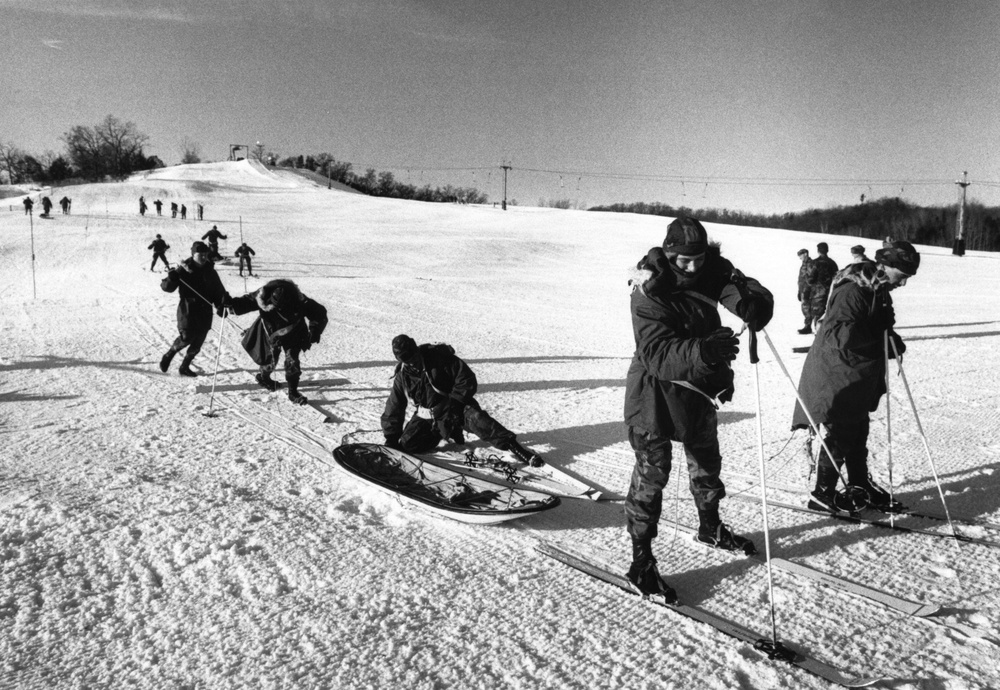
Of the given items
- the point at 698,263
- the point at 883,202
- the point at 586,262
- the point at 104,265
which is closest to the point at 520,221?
the point at 586,262

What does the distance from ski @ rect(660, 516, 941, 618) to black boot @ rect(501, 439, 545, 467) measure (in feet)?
5.25

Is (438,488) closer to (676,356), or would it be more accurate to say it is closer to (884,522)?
(676,356)

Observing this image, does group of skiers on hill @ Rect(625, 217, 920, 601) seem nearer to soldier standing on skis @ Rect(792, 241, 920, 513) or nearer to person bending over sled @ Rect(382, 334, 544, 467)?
soldier standing on skis @ Rect(792, 241, 920, 513)

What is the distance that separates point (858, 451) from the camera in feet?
14.8

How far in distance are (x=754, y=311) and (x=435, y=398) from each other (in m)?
3.23

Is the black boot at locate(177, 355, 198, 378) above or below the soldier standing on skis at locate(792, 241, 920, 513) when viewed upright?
below

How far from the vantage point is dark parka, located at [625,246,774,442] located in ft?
10.1

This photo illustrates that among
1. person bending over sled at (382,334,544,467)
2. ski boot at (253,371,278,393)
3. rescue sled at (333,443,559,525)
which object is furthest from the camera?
ski boot at (253,371,278,393)

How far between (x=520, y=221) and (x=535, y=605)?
47.3 metres

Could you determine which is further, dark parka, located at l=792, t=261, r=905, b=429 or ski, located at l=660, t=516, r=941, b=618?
dark parka, located at l=792, t=261, r=905, b=429

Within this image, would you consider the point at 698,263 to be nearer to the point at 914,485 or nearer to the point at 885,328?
the point at 885,328

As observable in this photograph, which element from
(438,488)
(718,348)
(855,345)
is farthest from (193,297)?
(855,345)

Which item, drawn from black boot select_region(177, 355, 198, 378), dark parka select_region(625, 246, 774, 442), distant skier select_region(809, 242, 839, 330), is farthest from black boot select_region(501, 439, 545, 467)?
distant skier select_region(809, 242, 839, 330)

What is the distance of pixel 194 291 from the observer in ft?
26.8
